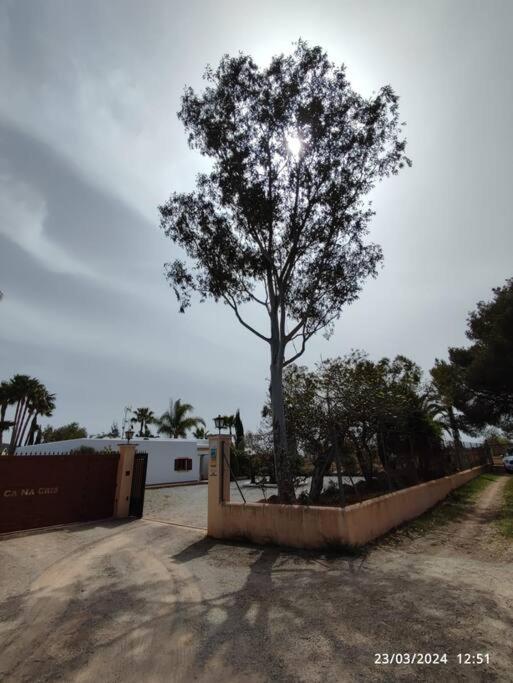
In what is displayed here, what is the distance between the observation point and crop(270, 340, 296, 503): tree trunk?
9.34 metres

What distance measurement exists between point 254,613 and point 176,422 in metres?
34.9

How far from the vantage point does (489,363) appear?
19.6 metres

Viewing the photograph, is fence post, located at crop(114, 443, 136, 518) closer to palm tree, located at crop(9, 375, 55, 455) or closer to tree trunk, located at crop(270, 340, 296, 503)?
tree trunk, located at crop(270, 340, 296, 503)

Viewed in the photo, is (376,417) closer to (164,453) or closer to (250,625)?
(250,625)

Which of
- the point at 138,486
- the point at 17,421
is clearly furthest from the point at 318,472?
the point at 17,421

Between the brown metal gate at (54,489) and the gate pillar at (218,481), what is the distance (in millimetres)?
4790

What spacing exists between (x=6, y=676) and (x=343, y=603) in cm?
370

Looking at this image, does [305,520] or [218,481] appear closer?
[305,520]

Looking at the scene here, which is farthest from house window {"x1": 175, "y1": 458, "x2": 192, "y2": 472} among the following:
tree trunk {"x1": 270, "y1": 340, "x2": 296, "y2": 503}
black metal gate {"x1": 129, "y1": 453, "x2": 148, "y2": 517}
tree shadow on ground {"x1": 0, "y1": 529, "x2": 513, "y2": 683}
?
tree shadow on ground {"x1": 0, "y1": 529, "x2": 513, "y2": 683}

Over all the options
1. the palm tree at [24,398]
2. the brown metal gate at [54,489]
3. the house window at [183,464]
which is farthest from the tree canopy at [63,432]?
the brown metal gate at [54,489]

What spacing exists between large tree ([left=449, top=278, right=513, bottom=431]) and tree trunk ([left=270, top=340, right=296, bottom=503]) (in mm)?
14444

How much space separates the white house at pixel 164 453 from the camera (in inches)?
998

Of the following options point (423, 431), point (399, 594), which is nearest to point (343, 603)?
point (399, 594)
